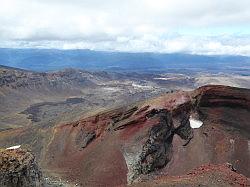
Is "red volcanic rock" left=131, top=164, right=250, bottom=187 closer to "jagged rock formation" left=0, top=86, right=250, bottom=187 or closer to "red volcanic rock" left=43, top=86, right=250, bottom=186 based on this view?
"red volcanic rock" left=43, top=86, right=250, bottom=186

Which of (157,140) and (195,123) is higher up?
(195,123)

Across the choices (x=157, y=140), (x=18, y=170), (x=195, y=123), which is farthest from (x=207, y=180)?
(x=195, y=123)

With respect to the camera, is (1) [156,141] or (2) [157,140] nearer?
(1) [156,141]

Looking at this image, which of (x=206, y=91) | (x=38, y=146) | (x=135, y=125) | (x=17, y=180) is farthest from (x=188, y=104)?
(x=17, y=180)

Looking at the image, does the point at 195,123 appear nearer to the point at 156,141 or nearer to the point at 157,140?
the point at 157,140

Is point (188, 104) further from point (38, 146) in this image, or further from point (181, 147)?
point (38, 146)

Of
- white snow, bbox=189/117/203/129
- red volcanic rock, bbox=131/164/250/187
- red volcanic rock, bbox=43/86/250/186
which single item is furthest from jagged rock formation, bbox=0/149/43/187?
white snow, bbox=189/117/203/129
